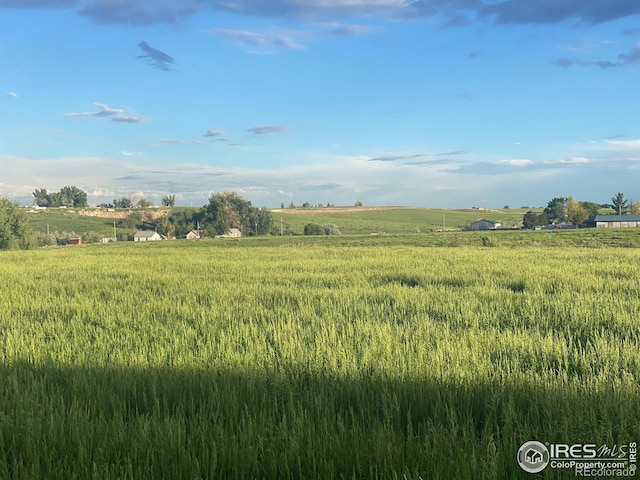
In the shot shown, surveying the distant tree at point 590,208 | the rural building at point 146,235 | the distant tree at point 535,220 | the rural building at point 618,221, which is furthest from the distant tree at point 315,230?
the distant tree at point 590,208

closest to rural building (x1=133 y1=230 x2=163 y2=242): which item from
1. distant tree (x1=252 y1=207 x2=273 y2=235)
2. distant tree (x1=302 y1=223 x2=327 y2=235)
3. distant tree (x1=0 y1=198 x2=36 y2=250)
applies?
distant tree (x1=252 y1=207 x2=273 y2=235)

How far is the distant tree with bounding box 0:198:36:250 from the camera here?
63.8 metres

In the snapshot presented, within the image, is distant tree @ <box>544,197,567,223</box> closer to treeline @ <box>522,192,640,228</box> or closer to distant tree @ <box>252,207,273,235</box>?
treeline @ <box>522,192,640,228</box>

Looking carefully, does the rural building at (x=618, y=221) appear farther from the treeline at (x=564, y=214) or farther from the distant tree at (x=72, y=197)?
the distant tree at (x=72, y=197)

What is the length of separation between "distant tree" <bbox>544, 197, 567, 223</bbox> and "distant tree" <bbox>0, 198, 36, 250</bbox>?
9335 centimetres

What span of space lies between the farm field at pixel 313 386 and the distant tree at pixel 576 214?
96094 mm

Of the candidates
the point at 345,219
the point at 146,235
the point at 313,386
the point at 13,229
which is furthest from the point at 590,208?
the point at 313,386

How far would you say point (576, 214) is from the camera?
312 feet

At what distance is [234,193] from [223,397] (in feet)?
319

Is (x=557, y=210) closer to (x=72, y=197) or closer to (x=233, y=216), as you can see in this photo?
(x=233, y=216)

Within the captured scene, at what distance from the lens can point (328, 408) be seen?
3.47 m

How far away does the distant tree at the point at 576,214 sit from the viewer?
9400 cm

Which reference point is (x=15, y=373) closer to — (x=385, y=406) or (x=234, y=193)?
(x=385, y=406)

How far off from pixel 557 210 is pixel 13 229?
9775cm
